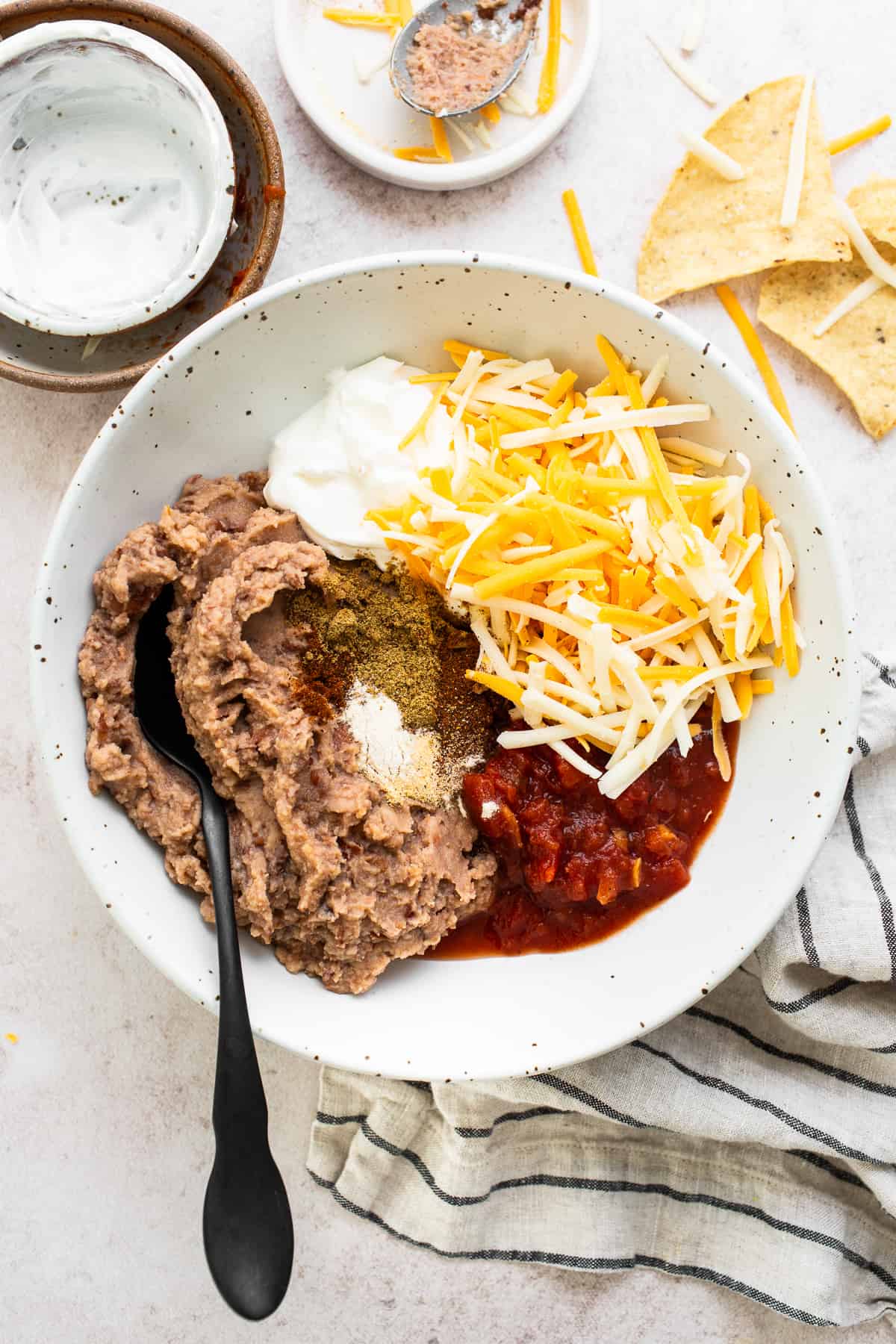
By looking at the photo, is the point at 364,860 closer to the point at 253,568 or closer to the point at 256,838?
the point at 256,838

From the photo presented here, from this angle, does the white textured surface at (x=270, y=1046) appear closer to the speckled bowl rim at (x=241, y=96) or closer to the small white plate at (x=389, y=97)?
the small white plate at (x=389, y=97)

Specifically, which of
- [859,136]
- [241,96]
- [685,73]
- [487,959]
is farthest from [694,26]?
[487,959]

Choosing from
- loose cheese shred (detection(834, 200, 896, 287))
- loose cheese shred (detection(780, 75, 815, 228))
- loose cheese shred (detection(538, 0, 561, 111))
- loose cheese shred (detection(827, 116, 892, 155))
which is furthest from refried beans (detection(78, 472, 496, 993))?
loose cheese shred (detection(827, 116, 892, 155))

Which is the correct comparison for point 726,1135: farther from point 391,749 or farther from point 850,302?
point 850,302

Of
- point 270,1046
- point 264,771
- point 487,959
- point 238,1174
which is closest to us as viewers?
point 238,1174

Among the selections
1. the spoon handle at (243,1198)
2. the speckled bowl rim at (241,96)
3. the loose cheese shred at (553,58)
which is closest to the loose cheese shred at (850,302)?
the loose cheese shred at (553,58)

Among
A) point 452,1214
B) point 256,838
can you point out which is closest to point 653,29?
point 256,838

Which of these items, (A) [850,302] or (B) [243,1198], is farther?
(A) [850,302]
